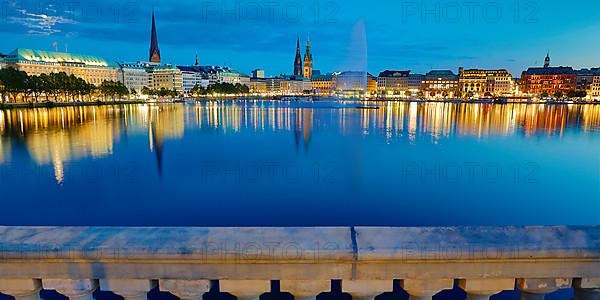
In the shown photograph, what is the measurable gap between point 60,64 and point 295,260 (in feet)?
596

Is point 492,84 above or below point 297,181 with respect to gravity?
above

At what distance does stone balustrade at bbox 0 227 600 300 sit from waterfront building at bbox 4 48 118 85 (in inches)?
6499

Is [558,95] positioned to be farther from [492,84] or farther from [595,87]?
[492,84]

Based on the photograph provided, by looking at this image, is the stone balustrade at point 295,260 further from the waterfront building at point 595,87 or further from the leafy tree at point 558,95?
the waterfront building at point 595,87

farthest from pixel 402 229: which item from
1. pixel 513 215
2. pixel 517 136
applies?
pixel 517 136

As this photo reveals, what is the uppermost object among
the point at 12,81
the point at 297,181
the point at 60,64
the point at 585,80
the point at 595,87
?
the point at 60,64

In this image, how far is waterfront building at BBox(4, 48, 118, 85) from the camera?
137750mm

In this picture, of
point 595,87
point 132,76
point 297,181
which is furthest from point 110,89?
point 595,87

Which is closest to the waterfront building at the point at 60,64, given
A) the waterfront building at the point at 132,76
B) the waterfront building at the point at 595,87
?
the waterfront building at the point at 132,76

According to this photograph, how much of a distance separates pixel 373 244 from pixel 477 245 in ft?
2.21

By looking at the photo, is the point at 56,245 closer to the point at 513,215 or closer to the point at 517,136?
the point at 513,215

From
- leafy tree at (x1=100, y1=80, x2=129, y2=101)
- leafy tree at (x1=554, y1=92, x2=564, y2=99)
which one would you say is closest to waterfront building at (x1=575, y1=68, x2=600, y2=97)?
leafy tree at (x1=554, y1=92, x2=564, y2=99)

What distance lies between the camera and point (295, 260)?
96.1 inches

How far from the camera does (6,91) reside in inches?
3342
